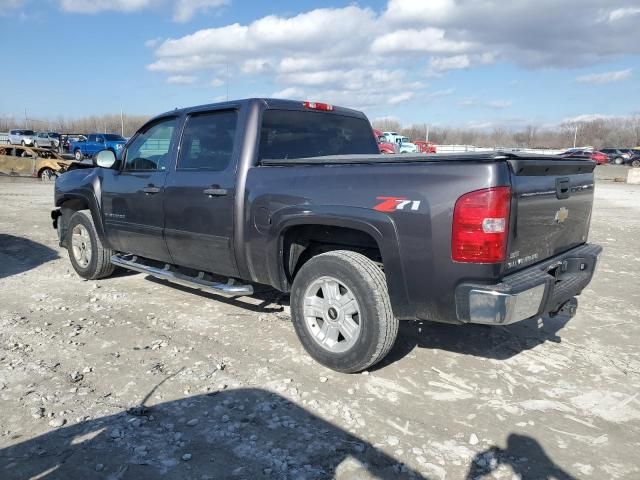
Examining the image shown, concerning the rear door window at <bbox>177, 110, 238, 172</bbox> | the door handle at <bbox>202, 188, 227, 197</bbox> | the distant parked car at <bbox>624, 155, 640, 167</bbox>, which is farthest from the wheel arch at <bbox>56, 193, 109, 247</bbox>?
the distant parked car at <bbox>624, 155, 640, 167</bbox>

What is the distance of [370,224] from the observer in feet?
10.7

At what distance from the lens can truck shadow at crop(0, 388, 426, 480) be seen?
2555 millimetres

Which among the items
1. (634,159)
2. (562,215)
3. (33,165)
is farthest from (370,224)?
(634,159)

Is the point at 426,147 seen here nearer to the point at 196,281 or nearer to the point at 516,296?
the point at 196,281

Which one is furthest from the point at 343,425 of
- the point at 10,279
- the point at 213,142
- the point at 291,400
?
the point at 10,279

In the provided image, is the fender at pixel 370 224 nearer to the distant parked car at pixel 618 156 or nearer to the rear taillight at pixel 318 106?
the rear taillight at pixel 318 106

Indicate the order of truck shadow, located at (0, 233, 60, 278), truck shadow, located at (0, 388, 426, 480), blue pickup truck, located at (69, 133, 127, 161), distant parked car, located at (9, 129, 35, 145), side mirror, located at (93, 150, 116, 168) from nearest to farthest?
truck shadow, located at (0, 388, 426, 480), side mirror, located at (93, 150, 116, 168), truck shadow, located at (0, 233, 60, 278), blue pickup truck, located at (69, 133, 127, 161), distant parked car, located at (9, 129, 35, 145)

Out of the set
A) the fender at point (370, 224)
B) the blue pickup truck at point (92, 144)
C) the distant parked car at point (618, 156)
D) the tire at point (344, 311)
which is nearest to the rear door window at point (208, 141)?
the fender at point (370, 224)

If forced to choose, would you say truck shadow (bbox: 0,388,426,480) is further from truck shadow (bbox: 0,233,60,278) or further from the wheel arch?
truck shadow (bbox: 0,233,60,278)

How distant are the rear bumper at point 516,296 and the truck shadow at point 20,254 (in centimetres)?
582

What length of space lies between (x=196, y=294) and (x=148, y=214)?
3.59 feet

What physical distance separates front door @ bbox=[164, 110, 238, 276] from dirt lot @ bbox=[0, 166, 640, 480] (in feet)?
2.19

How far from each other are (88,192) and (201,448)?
13.1 feet

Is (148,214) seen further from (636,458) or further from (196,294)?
(636,458)
